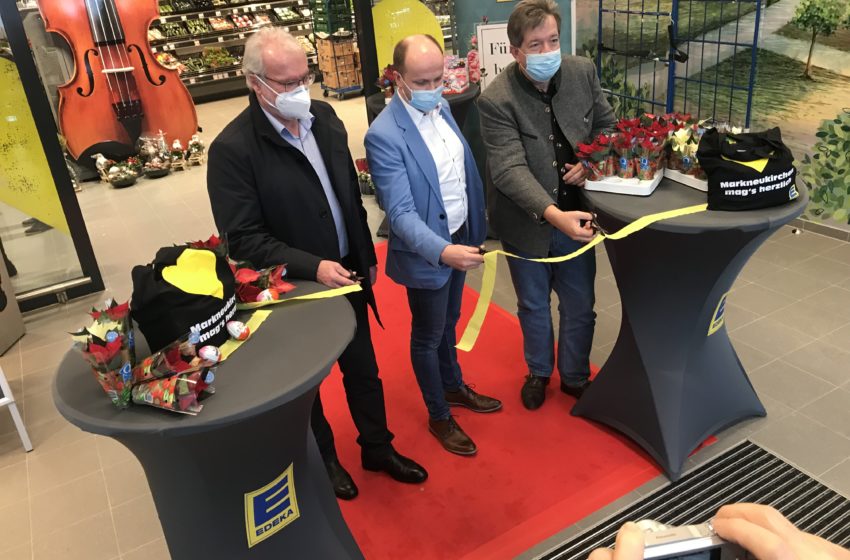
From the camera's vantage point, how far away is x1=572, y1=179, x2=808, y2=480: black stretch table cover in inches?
86.8

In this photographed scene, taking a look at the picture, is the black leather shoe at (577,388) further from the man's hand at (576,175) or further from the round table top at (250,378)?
the round table top at (250,378)

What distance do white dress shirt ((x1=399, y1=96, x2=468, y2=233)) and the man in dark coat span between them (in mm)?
324

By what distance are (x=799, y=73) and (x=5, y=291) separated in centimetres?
539

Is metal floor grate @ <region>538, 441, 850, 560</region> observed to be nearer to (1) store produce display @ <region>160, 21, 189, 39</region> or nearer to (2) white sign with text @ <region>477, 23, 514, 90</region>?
(2) white sign with text @ <region>477, 23, 514, 90</region>

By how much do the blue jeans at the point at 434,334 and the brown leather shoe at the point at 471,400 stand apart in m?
0.16

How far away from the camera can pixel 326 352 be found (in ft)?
5.44

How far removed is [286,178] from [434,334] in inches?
36.7

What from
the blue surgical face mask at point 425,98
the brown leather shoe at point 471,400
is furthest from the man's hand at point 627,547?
the brown leather shoe at point 471,400

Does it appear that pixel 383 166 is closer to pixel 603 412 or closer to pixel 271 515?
pixel 271 515

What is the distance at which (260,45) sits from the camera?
2.13m

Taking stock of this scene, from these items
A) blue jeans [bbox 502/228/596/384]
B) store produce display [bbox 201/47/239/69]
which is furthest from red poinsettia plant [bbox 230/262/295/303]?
store produce display [bbox 201/47/239/69]

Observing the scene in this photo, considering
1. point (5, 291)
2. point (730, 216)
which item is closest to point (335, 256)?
point (730, 216)

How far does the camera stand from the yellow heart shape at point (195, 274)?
1.64m

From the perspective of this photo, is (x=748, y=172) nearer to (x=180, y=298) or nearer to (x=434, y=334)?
(x=434, y=334)
